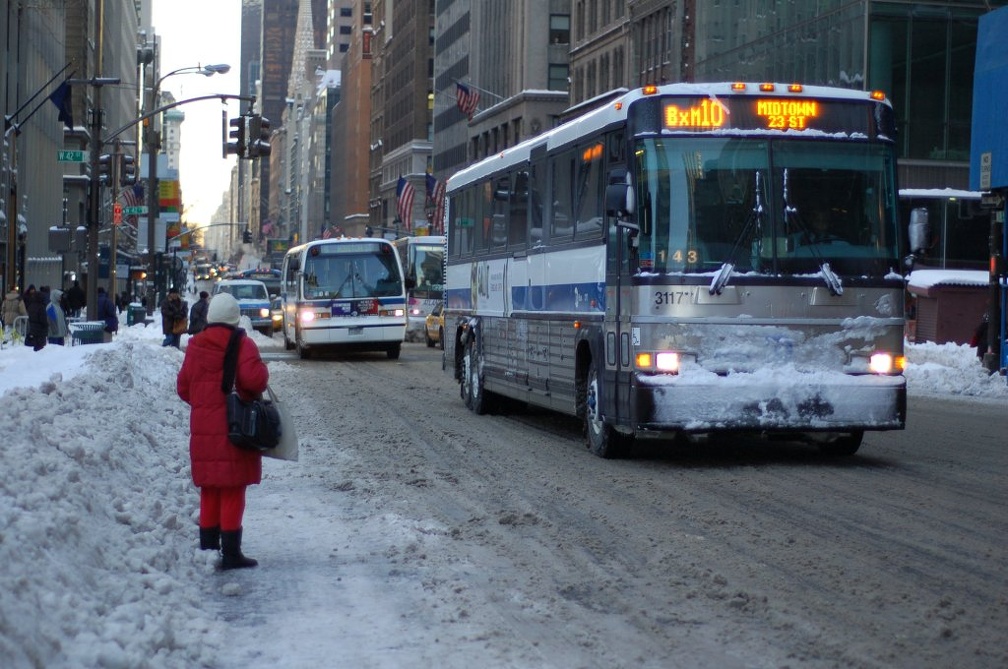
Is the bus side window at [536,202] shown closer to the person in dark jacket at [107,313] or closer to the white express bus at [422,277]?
the person in dark jacket at [107,313]

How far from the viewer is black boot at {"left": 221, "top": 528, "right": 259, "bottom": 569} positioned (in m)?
8.97

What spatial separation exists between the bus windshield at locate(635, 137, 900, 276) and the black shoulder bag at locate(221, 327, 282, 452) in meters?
5.78

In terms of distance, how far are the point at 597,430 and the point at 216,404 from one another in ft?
22.8

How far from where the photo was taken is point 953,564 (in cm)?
909

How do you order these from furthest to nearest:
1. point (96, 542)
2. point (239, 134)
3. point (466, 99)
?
point (466, 99)
point (239, 134)
point (96, 542)

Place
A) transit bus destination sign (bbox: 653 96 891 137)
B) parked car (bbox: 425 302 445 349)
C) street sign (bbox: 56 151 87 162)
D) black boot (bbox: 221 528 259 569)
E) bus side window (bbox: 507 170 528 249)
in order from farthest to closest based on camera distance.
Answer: parked car (bbox: 425 302 445 349)
street sign (bbox: 56 151 87 162)
bus side window (bbox: 507 170 528 249)
transit bus destination sign (bbox: 653 96 891 137)
black boot (bbox: 221 528 259 569)

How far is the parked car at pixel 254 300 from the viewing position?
195 feet

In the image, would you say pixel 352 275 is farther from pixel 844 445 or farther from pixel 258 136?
pixel 844 445

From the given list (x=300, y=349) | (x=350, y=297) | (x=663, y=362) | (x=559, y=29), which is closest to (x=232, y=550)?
(x=663, y=362)

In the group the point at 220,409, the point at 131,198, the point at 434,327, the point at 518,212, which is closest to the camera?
the point at 220,409

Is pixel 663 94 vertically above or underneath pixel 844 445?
above

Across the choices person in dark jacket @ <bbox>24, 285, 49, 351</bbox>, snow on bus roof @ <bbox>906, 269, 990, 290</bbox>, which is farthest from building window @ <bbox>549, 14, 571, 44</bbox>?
person in dark jacket @ <bbox>24, 285, 49, 351</bbox>

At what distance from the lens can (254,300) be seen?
60281 mm

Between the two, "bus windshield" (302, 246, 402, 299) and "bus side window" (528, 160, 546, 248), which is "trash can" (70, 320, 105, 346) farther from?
"bus side window" (528, 160, 546, 248)
